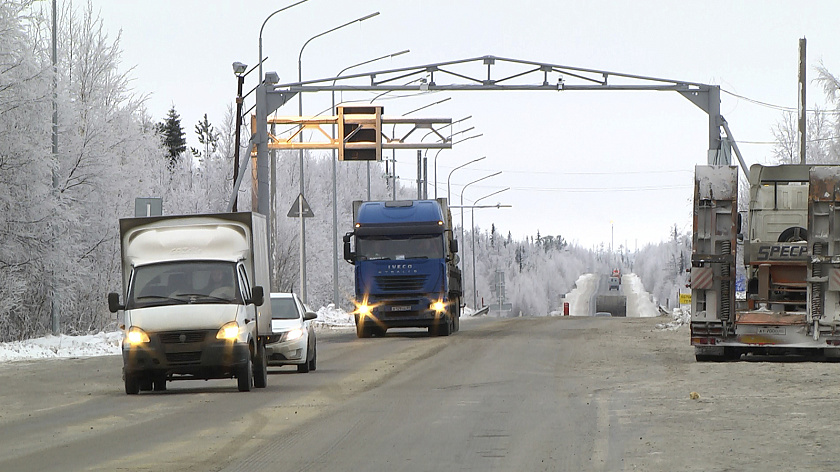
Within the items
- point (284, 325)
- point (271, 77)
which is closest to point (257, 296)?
point (284, 325)

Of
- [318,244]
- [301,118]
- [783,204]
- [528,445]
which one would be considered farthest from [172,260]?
[318,244]

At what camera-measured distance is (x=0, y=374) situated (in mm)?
23969

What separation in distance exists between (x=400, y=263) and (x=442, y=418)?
2122 cm

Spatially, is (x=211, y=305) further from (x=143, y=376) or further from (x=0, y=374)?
(x=0, y=374)

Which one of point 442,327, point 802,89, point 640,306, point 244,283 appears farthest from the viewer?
point 640,306

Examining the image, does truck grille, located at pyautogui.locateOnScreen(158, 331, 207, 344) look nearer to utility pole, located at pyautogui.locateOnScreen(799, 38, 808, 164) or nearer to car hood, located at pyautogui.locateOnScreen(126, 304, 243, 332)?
car hood, located at pyautogui.locateOnScreen(126, 304, 243, 332)

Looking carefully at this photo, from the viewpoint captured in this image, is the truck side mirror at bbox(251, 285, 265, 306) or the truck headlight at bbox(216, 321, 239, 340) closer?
the truck headlight at bbox(216, 321, 239, 340)

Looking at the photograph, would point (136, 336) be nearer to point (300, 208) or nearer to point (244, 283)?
point (244, 283)

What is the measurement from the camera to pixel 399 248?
118 feet

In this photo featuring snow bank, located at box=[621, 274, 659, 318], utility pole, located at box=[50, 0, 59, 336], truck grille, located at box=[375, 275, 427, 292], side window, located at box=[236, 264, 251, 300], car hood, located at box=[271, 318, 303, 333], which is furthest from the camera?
snow bank, located at box=[621, 274, 659, 318]

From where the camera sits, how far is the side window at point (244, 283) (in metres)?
19.4

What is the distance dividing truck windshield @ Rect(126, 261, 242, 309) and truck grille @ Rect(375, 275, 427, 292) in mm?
16746

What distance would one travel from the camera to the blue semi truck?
1416 inches

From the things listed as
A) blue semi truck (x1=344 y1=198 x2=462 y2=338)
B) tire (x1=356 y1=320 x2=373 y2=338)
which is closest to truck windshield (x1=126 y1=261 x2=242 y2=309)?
blue semi truck (x1=344 y1=198 x2=462 y2=338)
